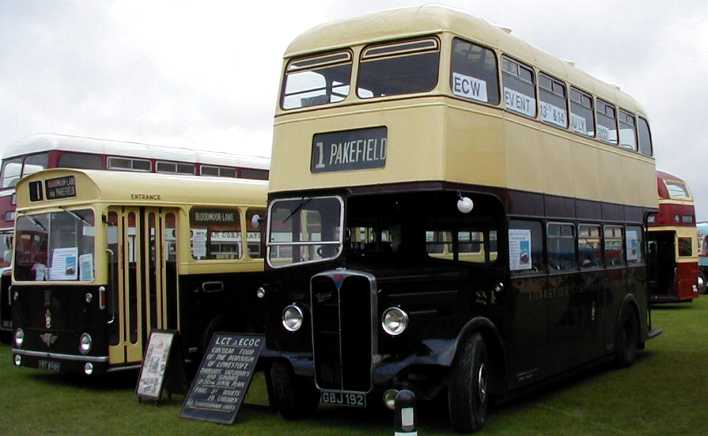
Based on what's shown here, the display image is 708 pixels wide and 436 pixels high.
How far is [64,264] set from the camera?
39.9ft

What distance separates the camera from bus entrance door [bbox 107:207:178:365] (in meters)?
11.9

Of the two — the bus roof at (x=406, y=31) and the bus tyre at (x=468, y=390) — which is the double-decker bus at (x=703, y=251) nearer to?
the bus roof at (x=406, y=31)

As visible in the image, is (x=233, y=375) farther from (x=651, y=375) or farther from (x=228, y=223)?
(x=651, y=375)

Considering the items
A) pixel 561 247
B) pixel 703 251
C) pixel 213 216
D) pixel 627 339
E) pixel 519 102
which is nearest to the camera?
pixel 519 102

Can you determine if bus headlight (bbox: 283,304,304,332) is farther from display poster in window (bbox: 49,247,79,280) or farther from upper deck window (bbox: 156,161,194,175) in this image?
upper deck window (bbox: 156,161,194,175)

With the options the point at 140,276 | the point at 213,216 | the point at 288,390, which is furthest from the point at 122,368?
the point at 288,390

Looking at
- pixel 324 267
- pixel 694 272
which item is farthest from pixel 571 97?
pixel 694 272

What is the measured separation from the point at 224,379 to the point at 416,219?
285 centimetres

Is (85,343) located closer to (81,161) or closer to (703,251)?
(81,161)

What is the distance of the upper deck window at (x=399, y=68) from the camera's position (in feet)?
30.4

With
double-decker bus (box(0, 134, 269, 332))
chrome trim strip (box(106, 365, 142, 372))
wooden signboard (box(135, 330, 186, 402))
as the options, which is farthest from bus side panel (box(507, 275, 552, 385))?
double-decker bus (box(0, 134, 269, 332))

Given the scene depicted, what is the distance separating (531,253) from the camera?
411 inches

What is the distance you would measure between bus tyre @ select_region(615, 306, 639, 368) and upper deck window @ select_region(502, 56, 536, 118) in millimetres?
4305

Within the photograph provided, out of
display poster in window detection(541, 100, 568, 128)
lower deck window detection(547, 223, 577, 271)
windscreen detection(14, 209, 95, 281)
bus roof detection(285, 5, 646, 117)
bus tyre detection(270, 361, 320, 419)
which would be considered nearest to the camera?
bus roof detection(285, 5, 646, 117)
